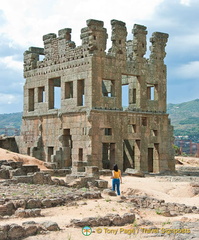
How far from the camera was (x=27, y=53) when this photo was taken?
1353 inches

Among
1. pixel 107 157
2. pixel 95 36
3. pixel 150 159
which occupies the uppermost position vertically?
pixel 95 36

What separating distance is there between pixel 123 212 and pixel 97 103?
541 inches

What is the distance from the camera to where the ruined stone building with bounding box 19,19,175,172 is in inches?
1126

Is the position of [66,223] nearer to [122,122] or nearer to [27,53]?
[122,122]

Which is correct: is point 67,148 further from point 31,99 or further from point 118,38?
point 118,38

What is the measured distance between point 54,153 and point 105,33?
803 cm

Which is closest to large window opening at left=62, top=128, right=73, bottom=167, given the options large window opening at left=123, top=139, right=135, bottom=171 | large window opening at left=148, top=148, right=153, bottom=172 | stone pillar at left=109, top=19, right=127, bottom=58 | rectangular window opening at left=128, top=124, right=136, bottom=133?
large window opening at left=123, top=139, right=135, bottom=171

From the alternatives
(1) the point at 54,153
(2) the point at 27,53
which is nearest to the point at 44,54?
(2) the point at 27,53

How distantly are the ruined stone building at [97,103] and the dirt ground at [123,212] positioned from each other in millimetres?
5566

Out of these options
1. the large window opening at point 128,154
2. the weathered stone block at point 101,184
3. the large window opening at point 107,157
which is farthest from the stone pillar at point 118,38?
the weathered stone block at point 101,184

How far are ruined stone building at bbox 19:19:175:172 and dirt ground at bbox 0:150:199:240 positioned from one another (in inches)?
219

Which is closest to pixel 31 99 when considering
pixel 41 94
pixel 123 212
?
pixel 41 94

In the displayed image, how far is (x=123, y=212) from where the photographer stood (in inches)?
605

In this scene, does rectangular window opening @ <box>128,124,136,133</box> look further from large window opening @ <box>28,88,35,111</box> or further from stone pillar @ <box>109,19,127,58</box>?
large window opening @ <box>28,88,35,111</box>
